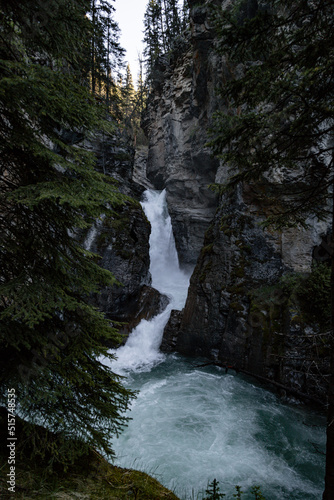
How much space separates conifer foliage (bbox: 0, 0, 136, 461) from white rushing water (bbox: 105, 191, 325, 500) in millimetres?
2714

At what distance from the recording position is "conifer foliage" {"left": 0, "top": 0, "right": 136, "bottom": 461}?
2564 mm

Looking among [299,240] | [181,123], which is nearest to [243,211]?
[299,240]

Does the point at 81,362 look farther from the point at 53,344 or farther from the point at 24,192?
the point at 24,192

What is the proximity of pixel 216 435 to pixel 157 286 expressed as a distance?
14135 mm

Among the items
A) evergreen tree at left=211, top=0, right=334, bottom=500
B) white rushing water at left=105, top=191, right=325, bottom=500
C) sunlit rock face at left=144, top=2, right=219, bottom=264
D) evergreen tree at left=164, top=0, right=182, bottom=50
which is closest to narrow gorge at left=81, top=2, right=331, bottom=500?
white rushing water at left=105, top=191, right=325, bottom=500

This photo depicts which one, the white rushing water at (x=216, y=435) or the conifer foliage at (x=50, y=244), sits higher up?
the conifer foliage at (x=50, y=244)

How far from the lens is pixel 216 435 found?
22.7 feet

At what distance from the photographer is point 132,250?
1634cm

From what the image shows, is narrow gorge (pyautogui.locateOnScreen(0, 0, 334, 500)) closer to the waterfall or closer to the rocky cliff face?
the rocky cliff face

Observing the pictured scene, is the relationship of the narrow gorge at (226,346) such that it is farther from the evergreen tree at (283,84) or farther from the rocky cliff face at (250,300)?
the evergreen tree at (283,84)

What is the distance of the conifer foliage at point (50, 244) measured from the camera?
2.56m

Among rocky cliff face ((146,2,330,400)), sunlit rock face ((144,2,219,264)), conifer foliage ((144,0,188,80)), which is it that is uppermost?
conifer foliage ((144,0,188,80))

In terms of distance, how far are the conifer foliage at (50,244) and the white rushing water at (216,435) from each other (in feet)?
8.91

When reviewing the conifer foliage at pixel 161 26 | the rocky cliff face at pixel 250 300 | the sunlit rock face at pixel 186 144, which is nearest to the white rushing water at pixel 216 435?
the rocky cliff face at pixel 250 300
